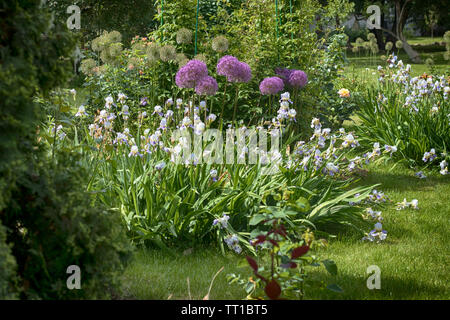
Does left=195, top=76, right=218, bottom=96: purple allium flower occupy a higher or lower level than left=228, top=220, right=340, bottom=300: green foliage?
higher

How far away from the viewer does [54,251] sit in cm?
210

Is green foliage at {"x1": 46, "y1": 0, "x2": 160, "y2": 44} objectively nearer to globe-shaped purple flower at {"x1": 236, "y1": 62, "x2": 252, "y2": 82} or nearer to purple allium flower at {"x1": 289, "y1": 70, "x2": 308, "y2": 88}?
purple allium flower at {"x1": 289, "y1": 70, "x2": 308, "y2": 88}

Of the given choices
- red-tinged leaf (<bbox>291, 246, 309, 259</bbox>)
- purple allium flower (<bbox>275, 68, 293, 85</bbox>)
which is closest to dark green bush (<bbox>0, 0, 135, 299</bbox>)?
red-tinged leaf (<bbox>291, 246, 309, 259</bbox>)

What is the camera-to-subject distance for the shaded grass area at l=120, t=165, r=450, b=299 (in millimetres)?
3070

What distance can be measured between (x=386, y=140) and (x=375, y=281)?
374 centimetres

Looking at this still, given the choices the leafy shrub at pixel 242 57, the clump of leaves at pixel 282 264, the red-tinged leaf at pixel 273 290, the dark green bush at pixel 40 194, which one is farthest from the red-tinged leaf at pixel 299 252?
the leafy shrub at pixel 242 57

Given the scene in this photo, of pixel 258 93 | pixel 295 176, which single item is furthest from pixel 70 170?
pixel 258 93

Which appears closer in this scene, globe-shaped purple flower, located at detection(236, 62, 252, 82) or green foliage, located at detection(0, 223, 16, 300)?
green foliage, located at detection(0, 223, 16, 300)

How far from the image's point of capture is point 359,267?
3516 millimetres

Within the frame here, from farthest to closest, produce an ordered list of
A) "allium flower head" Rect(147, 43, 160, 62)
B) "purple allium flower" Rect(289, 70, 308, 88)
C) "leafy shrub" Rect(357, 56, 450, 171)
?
"leafy shrub" Rect(357, 56, 450, 171), "purple allium flower" Rect(289, 70, 308, 88), "allium flower head" Rect(147, 43, 160, 62)

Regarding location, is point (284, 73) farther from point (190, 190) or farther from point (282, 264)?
point (282, 264)

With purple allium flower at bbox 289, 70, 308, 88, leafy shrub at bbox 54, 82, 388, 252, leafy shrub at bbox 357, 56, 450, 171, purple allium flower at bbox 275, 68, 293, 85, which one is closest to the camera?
leafy shrub at bbox 54, 82, 388, 252

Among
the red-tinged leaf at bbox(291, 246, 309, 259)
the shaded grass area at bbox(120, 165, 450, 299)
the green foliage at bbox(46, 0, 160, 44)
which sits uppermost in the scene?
the green foliage at bbox(46, 0, 160, 44)

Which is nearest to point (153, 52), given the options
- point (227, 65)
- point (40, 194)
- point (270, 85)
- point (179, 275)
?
point (227, 65)
